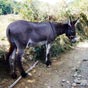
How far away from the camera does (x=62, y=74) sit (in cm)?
669

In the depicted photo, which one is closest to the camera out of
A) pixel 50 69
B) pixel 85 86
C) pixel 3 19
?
pixel 85 86

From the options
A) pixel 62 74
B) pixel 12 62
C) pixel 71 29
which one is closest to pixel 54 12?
pixel 71 29

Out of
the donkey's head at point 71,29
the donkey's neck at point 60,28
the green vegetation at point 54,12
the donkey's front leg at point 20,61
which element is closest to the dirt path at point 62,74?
the donkey's front leg at point 20,61

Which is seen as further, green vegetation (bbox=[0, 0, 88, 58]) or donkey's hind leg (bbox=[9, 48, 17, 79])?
green vegetation (bbox=[0, 0, 88, 58])

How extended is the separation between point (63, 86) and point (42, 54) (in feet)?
6.62

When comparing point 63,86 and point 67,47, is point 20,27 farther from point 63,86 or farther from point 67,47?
point 67,47

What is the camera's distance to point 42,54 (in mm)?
7703

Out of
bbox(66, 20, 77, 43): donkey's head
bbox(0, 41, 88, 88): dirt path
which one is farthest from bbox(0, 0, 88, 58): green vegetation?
bbox(66, 20, 77, 43): donkey's head

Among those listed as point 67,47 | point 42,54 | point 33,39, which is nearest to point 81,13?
point 67,47

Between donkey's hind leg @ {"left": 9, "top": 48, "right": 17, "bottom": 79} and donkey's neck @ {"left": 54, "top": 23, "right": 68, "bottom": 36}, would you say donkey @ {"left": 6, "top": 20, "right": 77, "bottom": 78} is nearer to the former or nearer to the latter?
donkey's hind leg @ {"left": 9, "top": 48, "right": 17, "bottom": 79}

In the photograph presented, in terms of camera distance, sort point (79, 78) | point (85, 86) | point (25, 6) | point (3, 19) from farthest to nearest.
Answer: point (3, 19), point (25, 6), point (79, 78), point (85, 86)

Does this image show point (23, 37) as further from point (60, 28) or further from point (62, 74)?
point (60, 28)

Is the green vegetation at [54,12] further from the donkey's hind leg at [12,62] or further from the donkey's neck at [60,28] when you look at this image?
the donkey's hind leg at [12,62]

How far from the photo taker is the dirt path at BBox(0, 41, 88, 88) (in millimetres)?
5883
